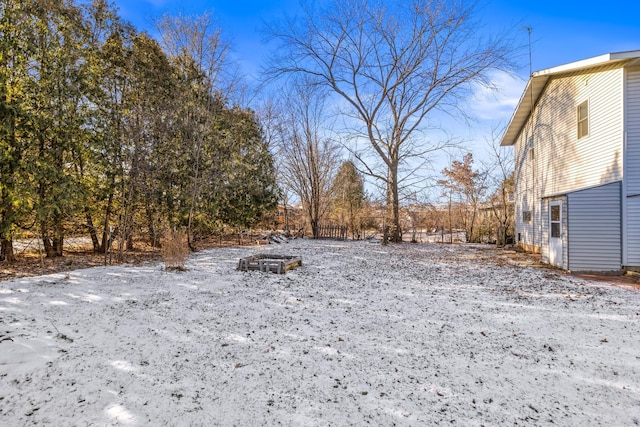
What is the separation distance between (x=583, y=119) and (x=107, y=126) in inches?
540

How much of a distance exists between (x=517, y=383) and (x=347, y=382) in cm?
156

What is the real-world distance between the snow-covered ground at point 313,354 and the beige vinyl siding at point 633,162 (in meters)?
2.22

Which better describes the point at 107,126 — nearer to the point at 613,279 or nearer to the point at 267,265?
the point at 267,265

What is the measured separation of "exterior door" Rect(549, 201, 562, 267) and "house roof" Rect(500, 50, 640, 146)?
11.8 ft

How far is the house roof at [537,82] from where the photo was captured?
718 centimetres

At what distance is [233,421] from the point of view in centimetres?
229

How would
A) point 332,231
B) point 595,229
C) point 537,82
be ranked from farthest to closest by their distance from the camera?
point 332,231 < point 537,82 < point 595,229

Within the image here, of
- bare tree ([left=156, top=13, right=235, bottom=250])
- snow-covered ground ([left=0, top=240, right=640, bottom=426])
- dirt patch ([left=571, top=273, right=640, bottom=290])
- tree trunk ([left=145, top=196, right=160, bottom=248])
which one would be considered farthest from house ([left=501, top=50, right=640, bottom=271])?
tree trunk ([left=145, top=196, right=160, bottom=248])

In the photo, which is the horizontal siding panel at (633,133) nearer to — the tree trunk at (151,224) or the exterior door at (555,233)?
the exterior door at (555,233)

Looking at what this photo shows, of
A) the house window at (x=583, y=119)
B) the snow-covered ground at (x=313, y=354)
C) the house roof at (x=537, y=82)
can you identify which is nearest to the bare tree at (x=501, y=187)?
the house roof at (x=537, y=82)

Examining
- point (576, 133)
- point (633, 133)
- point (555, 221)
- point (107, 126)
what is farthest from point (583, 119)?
point (107, 126)

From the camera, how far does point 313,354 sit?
132 inches

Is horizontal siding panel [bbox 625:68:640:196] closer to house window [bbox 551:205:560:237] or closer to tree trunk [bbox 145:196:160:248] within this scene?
house window [bbox 551:205:560:237]

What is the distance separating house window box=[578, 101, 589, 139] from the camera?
8.46 meters
